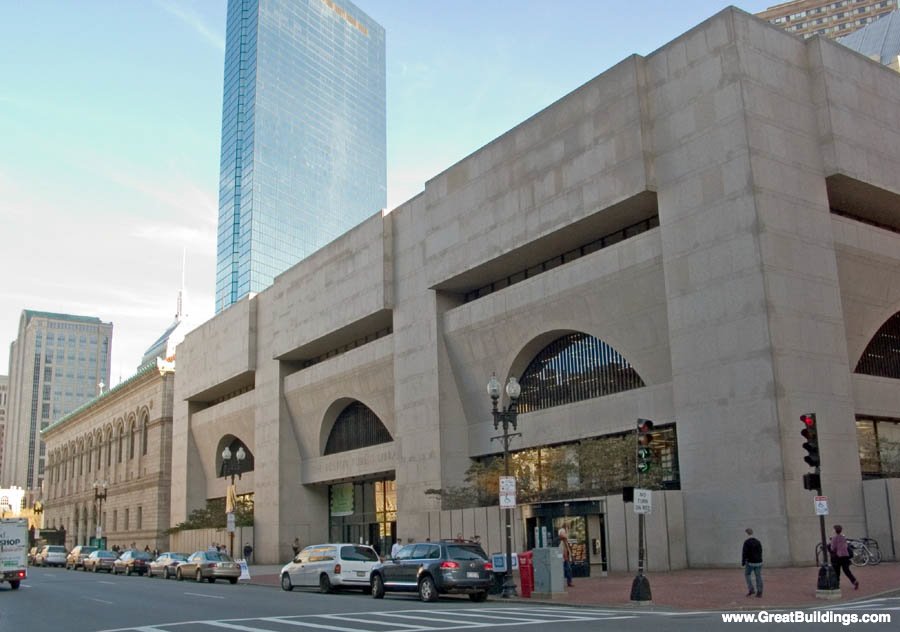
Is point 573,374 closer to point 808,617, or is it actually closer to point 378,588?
point 378,588

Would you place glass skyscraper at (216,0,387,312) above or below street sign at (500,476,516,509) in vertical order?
above

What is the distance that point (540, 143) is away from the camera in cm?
4088

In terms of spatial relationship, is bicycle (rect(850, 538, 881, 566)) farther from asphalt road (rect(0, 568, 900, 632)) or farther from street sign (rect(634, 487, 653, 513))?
street sign (rect(634, 487, 653, 513))

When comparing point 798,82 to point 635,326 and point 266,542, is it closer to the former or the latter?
point 635,326

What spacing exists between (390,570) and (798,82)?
23594mm

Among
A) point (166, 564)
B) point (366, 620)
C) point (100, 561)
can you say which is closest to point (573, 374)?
point (166, 564)

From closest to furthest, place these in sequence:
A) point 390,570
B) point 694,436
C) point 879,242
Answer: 1. point 390,570
2. point 694,436
3. point 879,242

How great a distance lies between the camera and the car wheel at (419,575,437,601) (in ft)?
81.8

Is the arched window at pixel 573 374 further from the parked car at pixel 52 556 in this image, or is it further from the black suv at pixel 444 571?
the parked car at pixel 52 556

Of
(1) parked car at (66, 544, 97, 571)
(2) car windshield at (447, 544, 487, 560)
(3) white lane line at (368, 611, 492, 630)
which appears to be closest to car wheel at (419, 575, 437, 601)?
(2) car windshield at (447, 544, 487, 560)

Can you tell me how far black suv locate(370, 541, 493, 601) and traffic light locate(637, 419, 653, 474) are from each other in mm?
5961

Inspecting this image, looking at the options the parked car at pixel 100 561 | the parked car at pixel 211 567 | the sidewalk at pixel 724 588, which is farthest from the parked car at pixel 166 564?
the sidewalk at pixel 724 588

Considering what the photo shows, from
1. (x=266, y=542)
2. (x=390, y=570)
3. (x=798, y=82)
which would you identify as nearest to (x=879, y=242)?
(x=798, y=82)

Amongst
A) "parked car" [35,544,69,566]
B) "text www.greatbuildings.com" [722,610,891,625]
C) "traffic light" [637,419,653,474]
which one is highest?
"traffic light" [637,419,653,474]
